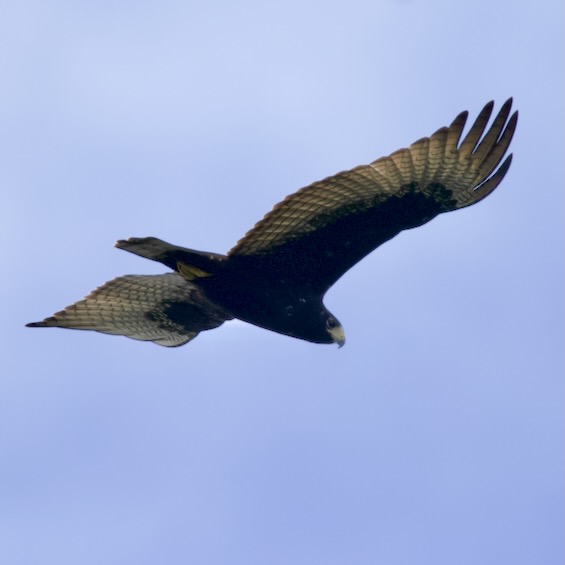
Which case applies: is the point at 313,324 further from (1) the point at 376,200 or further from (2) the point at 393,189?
(2) the point at 393,189

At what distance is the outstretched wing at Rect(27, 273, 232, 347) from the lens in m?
16.3

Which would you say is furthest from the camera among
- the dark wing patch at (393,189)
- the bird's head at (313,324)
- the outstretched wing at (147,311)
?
the outstretched wing at (147,311)

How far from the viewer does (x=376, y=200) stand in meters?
14.8

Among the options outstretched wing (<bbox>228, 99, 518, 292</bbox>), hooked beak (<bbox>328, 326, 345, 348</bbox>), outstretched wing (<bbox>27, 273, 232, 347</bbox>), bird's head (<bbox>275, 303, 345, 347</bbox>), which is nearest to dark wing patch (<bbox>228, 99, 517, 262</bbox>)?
outstretched wing (<bbox>228, 99, 518, 292</bbox>)

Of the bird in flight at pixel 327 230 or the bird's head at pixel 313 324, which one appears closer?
the bird in flight at pixel 327 230

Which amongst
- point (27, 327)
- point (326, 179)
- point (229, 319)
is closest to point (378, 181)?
point (326, 179)

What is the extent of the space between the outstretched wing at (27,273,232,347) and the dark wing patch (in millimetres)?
1560

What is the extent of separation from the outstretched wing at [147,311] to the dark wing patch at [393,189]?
156 cm

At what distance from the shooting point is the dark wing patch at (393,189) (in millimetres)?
14375

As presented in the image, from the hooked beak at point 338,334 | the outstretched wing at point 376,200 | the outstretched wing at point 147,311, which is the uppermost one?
the outstretched wing at point 376,200

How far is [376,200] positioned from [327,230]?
0.59m

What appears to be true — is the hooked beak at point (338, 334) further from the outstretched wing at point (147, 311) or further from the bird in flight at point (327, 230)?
the outstretched wing at point (147, 311)

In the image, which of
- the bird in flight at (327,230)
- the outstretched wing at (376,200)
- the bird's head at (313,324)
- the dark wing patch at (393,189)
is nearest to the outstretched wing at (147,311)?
the bird in flight at (327,230)

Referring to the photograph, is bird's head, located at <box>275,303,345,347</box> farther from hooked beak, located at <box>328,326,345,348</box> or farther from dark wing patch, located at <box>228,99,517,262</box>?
dark wing patch, located at <box>228,99,517,262</box>
